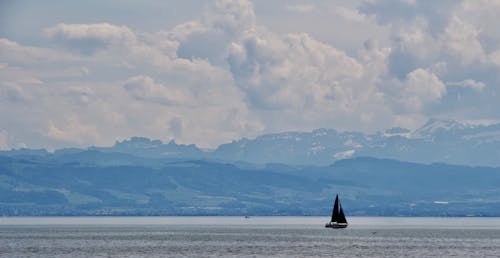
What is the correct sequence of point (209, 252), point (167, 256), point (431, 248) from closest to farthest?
point (167, 256)
point (209, 252)
point (431, 248)

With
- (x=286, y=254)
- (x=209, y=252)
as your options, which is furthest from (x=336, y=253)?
(x=209, y=252)

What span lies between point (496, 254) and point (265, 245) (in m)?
45.0

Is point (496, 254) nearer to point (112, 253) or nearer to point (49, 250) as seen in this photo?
point (112, 253)

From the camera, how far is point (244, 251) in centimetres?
15312

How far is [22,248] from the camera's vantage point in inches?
6432

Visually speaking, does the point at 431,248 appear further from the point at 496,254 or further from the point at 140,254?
the point at 140,254

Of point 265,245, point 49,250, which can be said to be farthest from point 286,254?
point 49,250

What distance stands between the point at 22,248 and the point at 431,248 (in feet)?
231

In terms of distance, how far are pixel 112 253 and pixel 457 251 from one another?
5559 centimetres

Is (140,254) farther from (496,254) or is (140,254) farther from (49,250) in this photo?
(496,254)

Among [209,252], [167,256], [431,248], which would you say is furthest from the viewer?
[431,248]

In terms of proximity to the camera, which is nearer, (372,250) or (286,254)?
(286,254)

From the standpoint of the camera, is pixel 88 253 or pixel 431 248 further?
pixel 431 248

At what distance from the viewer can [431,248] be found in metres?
163
